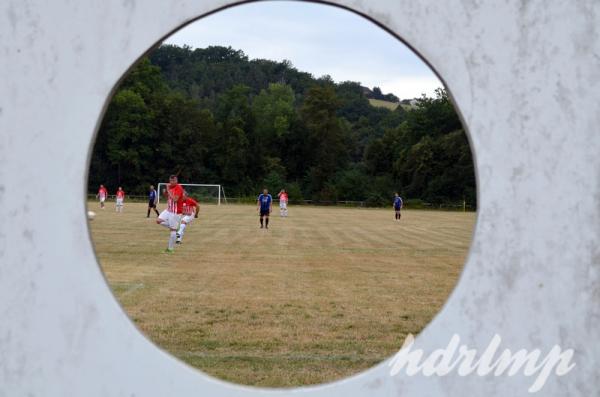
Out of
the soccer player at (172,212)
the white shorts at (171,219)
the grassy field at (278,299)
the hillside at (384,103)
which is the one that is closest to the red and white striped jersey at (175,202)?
the soccer player at (172,212)

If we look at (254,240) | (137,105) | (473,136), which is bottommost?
(254,240)

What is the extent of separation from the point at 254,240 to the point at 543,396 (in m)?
17.8

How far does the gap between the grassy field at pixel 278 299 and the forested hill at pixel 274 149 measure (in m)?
45.2

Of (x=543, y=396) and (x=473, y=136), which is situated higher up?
(x=473, y=136)

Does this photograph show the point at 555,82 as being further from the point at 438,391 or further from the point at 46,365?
the point at 46,365

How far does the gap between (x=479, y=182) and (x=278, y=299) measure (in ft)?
22.3

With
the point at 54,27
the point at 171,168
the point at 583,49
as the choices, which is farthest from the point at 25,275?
the point at 171,168

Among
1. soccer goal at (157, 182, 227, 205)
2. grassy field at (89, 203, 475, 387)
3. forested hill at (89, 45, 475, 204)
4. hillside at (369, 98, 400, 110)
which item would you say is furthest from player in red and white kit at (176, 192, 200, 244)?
hillside at (369, 98, 400, 110)

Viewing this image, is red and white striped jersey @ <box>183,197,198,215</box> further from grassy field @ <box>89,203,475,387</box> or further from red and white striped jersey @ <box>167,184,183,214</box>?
grassy field @ <box>89,203,475,387</box>

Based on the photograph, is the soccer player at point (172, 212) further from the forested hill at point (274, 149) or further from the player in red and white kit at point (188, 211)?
the forested hill at point (274, 149)

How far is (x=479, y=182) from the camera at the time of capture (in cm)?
437

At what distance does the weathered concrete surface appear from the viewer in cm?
434

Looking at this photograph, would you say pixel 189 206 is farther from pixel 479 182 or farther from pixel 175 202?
pixel 479 182

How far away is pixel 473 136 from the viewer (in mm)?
4348
